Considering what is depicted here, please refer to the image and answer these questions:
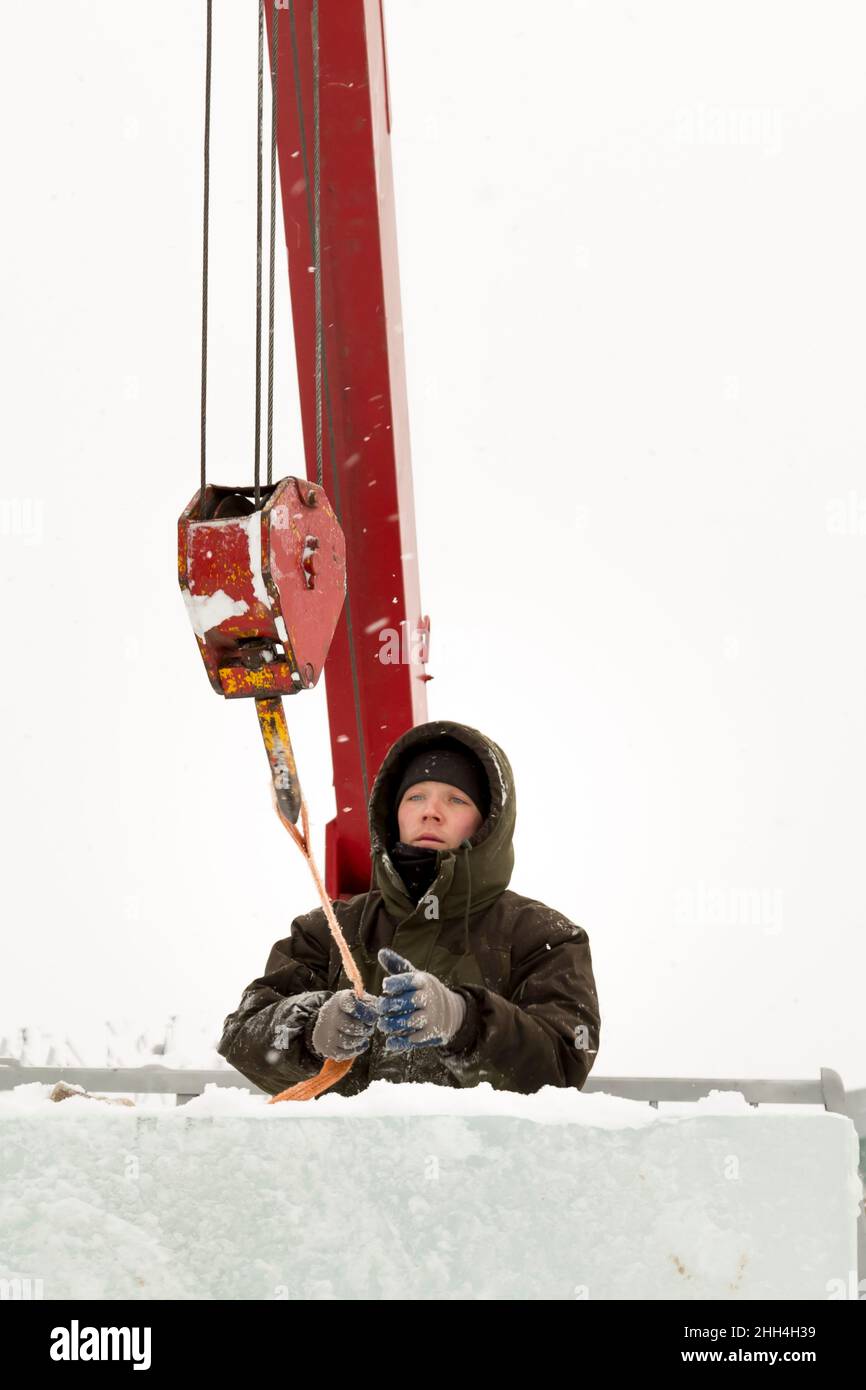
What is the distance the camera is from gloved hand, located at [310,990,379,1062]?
1400 millimetres

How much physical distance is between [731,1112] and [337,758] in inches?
69.8

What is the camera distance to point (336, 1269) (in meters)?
0.98

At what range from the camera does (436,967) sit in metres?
1.72

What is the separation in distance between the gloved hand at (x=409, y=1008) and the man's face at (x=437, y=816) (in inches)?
18.1

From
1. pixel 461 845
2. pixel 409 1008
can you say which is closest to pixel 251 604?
pixel 409 1008

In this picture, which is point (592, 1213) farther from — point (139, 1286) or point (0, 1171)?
point (0, 1171)

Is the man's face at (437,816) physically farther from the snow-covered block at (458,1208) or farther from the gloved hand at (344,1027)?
the snow-covered block at (458,1208)

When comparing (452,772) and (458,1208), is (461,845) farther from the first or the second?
(458,1208)

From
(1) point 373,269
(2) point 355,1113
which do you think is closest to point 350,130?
(1) point 373,269

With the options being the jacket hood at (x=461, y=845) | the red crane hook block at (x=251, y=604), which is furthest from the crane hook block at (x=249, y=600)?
the jacket hood at (x=461, y=845)

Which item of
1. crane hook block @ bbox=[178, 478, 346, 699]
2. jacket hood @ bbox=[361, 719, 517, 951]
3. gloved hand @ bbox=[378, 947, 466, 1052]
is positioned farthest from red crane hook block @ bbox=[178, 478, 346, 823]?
jacket hood @ bbox=[361, 719, 517, 951]

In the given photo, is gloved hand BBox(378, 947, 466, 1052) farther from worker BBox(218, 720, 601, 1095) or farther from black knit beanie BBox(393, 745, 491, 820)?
black knit beanie BBox(393, 745, 491, 820)

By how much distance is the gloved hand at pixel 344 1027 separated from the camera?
140 centimetres

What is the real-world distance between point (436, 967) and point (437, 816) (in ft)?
0.71
